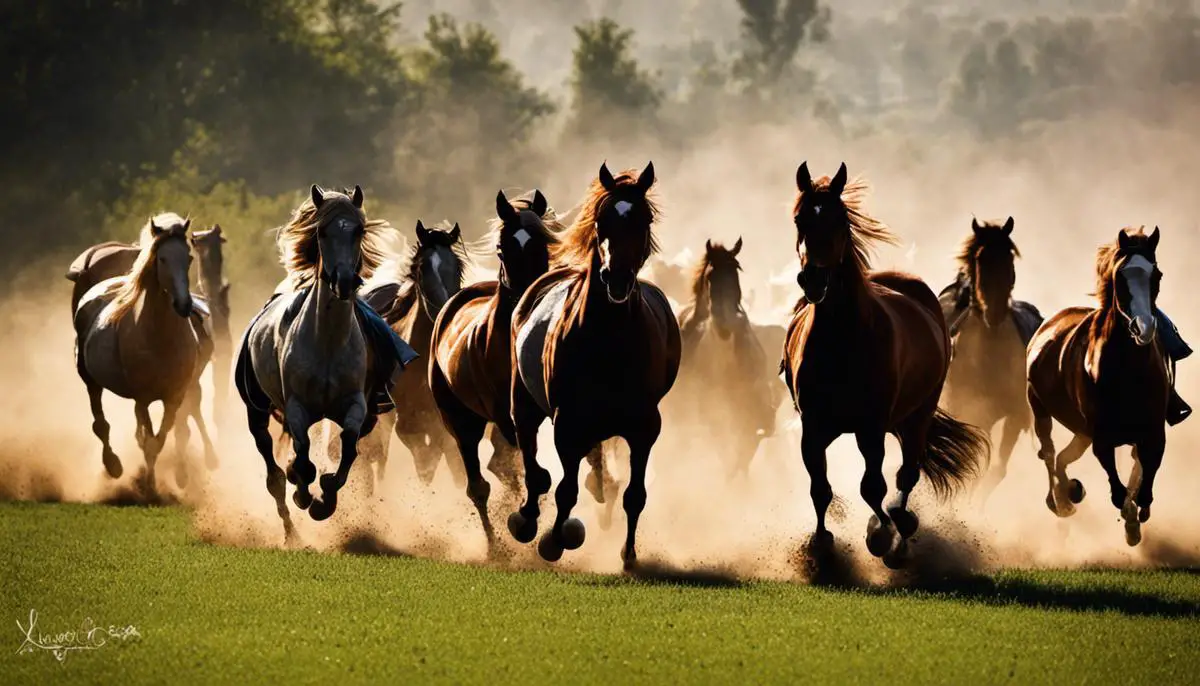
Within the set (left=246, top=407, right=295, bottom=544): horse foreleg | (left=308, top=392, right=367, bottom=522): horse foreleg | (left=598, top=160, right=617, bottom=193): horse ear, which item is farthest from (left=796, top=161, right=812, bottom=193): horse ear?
(left=246, top=407, right=295, bottom=544): horse foreleg

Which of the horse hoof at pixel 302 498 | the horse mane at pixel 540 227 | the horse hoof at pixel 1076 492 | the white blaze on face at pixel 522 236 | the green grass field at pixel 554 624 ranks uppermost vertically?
the horse mane at pixel 540 227

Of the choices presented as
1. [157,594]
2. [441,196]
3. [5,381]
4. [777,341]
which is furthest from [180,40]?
[157,594]

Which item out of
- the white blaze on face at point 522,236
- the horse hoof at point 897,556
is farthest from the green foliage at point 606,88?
the horse hoof at point 897,556

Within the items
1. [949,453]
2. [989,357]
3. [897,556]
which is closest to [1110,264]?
[949,453]

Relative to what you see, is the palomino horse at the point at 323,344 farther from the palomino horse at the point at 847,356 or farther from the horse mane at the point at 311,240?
the palomino horse at the point at 847,356

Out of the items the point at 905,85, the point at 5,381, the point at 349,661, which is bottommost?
the point at 349,661

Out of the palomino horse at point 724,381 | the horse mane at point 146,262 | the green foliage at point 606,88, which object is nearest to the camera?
the horse mane at point 146,262

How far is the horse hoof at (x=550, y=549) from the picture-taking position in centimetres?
1157

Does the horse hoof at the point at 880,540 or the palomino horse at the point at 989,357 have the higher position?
the palomino horse at the point at 989,357

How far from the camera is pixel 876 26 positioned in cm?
10025

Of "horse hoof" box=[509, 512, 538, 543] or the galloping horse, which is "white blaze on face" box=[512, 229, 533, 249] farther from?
"horse hoof" box=[509, 512, 538, 543]

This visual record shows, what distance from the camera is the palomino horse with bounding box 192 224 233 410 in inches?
911

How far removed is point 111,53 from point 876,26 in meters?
53.8

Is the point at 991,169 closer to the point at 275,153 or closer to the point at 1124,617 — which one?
the point at 275,153
